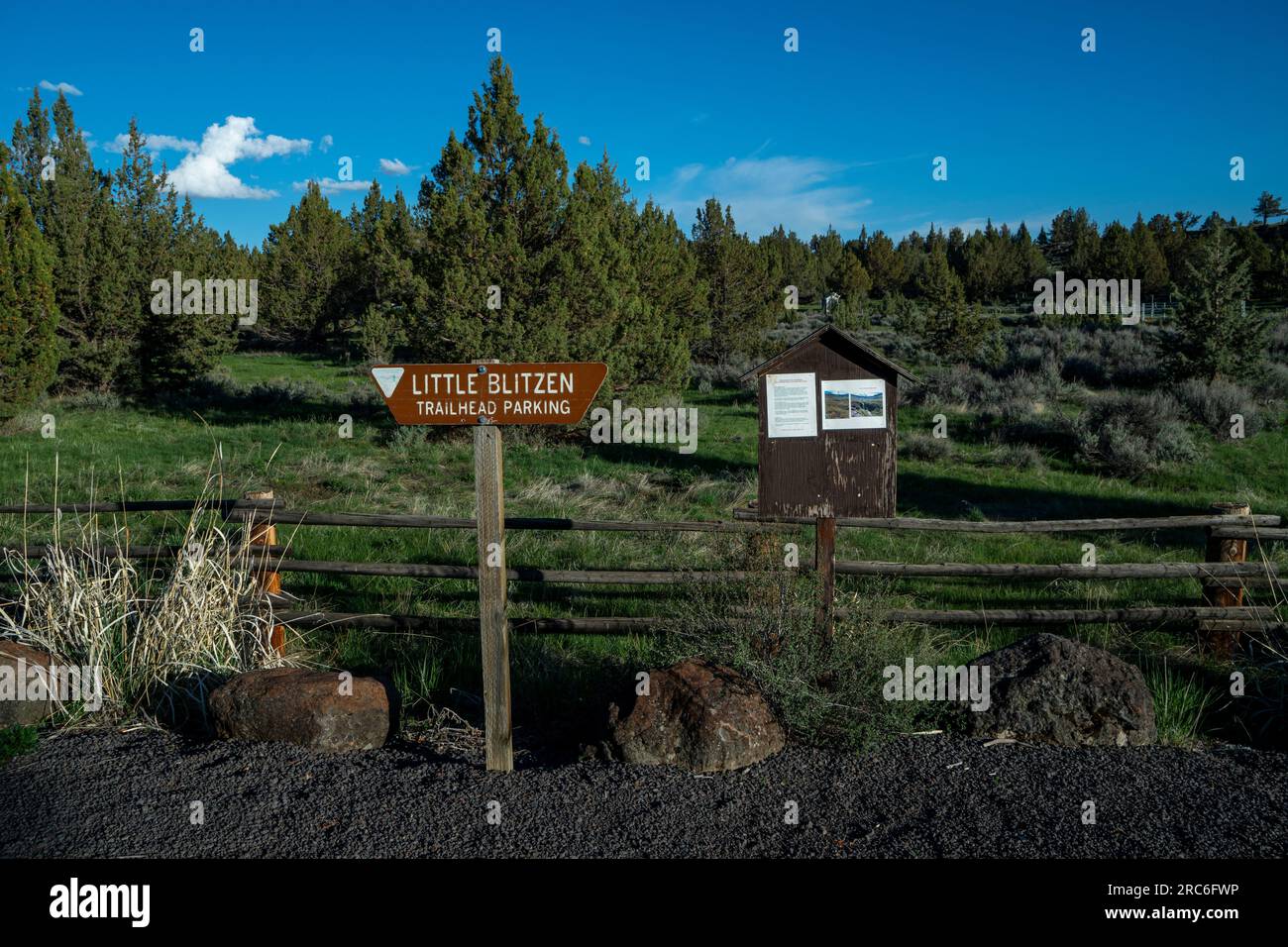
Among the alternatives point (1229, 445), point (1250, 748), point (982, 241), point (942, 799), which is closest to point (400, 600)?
point (942, 799)

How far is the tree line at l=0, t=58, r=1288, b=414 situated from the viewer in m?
15.9

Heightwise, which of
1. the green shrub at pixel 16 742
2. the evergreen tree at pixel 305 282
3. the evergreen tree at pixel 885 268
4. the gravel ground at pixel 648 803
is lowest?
the gravel ground at pixel 648 803

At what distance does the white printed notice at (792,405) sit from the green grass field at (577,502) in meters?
0.87

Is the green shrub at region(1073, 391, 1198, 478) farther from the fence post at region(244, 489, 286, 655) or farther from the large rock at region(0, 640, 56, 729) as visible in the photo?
the large rock at region(0, 640, 56, 729)

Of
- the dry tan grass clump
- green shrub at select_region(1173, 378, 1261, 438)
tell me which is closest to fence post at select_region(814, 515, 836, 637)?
the dry tan grass clump

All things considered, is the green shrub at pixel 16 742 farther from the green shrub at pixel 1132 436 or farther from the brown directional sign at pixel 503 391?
the green shrub at pixel 1132 436

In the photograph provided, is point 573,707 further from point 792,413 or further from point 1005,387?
point 1005,387

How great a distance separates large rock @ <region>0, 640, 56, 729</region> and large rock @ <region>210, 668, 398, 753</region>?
1.03m

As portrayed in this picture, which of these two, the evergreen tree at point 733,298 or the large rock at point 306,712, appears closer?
the large rock at point 306,712

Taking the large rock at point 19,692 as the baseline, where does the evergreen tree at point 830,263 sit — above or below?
above

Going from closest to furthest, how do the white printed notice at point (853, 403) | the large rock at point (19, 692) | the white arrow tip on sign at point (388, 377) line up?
the white arrow tip on sign at point (388, 377) < the large rock at point (19, 692) < the white printed notice at point (853, 403)

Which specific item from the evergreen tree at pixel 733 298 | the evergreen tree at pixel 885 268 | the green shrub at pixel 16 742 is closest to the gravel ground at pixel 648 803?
the green shrub at pixel 16 742

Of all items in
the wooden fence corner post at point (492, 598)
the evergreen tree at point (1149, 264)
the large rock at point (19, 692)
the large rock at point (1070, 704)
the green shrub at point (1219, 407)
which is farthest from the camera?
the evergreen tree at point (1149, 264)

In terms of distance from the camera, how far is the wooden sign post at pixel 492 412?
4.22 metres
